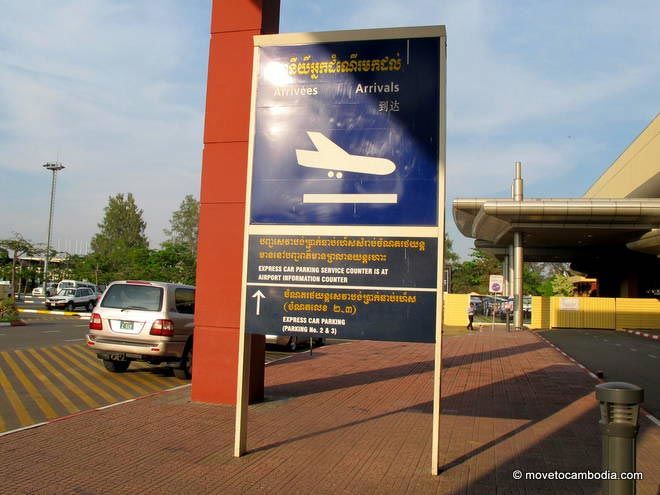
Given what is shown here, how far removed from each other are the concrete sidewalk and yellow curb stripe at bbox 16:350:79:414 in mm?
763

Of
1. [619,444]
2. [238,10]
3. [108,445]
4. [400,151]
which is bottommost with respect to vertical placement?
[108,445]

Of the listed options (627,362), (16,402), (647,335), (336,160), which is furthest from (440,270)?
(647,335)

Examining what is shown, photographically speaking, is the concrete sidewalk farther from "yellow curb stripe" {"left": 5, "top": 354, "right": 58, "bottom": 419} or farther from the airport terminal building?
the airport terminal building

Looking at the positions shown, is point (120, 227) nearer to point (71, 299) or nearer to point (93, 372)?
point (71, 299)

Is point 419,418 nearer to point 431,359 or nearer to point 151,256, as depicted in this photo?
point 431,359

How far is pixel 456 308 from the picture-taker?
38.2 meters

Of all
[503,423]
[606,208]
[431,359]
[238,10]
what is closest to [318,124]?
[238,10]

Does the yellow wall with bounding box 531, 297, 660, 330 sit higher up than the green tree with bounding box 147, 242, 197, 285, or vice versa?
the green tree with bounding box 147, 242, 197, 285

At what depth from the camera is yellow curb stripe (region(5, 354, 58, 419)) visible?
7902mm

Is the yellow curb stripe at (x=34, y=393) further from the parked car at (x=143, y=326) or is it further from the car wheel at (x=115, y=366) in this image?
the car wheel at (x=115, y=366)

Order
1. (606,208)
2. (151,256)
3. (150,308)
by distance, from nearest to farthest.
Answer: (150,308), (606,208), (151,256)

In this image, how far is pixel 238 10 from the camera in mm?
8961

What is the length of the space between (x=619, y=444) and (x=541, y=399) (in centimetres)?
639

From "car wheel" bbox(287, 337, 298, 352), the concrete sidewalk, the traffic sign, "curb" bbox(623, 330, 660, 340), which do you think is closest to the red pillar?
the concrete sidewalk
